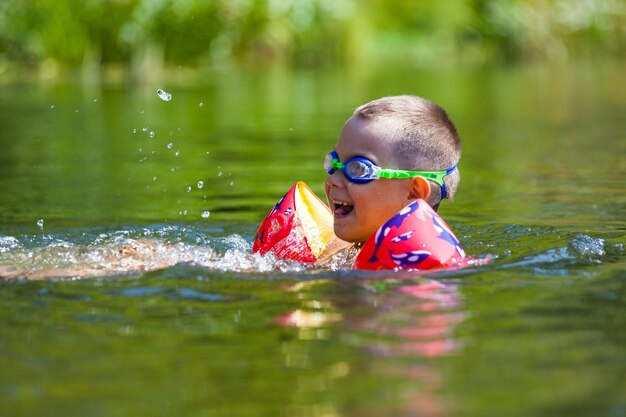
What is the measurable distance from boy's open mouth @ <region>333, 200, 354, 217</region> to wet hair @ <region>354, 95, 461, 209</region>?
0.28 metres

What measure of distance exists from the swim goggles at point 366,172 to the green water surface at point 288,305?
0.42 m

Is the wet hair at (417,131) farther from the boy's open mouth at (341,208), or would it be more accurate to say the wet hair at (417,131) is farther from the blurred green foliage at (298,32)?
the blurred green foliage at (298,32)

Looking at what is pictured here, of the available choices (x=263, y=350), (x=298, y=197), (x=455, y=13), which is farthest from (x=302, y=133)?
(x=455, y=13)

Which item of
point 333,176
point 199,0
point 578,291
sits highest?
point 199,0

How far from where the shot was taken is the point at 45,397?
301 cm

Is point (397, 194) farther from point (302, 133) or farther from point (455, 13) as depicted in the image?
point (455, 13)

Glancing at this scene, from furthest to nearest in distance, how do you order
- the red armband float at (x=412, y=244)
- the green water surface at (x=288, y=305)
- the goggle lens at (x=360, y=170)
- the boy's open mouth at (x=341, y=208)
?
the boy's open mouth at (x=341, y=208) < the goggle lens at (x=360, y=170) < the red armband float at (x=412, y=244) < the green water surface at (x=288, y=305)

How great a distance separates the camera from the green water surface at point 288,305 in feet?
9.86

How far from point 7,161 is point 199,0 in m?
11.3

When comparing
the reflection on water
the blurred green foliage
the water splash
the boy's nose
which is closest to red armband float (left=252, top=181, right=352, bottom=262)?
the water splash

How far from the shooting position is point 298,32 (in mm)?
24234

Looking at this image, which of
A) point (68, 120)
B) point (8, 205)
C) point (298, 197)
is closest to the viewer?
point (298, 197)

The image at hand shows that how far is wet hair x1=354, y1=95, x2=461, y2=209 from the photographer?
188 inches

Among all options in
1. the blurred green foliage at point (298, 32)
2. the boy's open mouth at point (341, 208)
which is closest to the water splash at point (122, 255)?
the boy's open mouth at point (341, 208)
